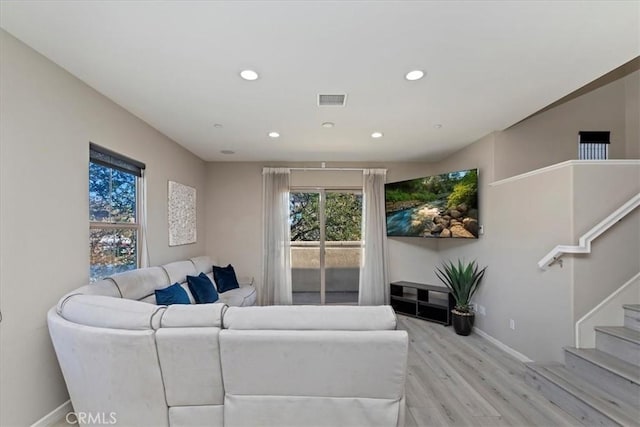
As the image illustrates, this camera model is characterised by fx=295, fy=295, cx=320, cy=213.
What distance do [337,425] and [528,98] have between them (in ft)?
10.8

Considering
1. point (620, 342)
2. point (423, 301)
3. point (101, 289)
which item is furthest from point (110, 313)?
point (423, 301)

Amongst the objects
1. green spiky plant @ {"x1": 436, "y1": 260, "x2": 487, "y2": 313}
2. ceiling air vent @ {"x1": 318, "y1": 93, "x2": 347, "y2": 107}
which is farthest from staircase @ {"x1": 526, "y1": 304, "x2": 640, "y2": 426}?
ceiling air vent @ {"x1": 318, "y1": 93, "x2": 347, "y2": 107}

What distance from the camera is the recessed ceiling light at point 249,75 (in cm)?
238

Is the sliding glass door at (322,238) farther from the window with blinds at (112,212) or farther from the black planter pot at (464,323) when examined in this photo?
the window with blinds at (112,212)

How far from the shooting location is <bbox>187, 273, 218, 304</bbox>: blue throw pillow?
368 centimetres

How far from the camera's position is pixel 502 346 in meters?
3.55

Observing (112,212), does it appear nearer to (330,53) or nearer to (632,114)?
(330,53)

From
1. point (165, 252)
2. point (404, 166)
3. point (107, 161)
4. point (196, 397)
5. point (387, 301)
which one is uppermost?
point (404, 166)

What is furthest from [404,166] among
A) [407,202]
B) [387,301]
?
[387,301]

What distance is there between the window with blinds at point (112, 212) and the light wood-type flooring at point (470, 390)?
311cm

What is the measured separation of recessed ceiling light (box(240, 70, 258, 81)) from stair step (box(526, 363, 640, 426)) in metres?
Result: 3.57

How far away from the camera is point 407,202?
5.09 m

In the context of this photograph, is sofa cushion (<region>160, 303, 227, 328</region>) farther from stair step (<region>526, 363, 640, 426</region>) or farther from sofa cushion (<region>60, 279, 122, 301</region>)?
stair step (<region>526, 363, 640, 426</region>)

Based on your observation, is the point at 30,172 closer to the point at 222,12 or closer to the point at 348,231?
the point at 222,12
